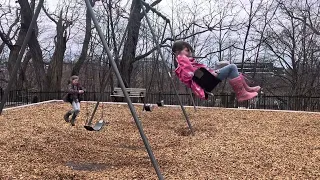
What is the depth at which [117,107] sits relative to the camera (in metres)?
11.7

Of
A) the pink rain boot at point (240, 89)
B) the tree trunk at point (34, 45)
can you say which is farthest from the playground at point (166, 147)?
the tree trunk at point (34, 45)

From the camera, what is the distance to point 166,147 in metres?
6.36

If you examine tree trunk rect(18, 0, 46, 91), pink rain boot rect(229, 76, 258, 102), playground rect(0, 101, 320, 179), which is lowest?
playground rect(0, 101, 320, 179)

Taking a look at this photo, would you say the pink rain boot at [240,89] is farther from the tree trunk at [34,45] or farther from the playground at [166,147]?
the tree trunk at [34,45]

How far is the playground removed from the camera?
4.59 metres

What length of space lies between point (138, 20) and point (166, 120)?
13.9 ft

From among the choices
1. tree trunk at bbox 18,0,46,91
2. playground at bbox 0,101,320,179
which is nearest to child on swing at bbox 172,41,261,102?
playground at bbox 0,101,320,179

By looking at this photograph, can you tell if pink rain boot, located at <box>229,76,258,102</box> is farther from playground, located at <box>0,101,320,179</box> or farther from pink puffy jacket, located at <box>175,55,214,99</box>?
playground, located at <box>0,101,320,179</box>

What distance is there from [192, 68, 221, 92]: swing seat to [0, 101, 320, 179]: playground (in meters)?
1.11

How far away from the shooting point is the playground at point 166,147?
15.1 ft

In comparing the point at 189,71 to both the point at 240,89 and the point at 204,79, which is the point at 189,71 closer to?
the point at 204,79

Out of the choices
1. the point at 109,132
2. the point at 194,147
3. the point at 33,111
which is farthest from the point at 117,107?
the point at 194,147

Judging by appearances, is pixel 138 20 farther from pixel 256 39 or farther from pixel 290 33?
pixel 290 33

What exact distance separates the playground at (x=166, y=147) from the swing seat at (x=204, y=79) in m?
1.11
